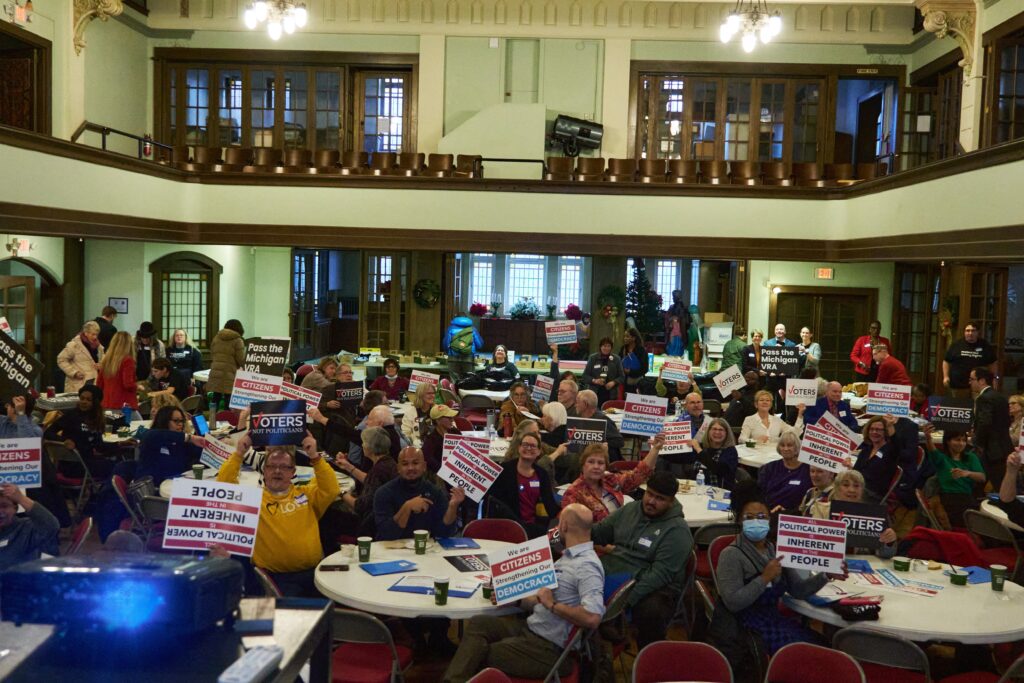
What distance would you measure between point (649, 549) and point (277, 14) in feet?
37.7

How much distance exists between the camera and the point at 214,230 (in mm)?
15672

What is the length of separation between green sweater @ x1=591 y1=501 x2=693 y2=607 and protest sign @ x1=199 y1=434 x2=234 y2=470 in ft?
10.7

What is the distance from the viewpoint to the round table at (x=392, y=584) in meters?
5.11

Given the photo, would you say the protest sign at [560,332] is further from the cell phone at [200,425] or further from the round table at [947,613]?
the round table at [947,613]

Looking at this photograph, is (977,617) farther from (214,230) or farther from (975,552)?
(214,230)

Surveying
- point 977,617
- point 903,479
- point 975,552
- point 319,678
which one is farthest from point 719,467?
point 319,678

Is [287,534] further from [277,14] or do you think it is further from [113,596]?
[277,14]

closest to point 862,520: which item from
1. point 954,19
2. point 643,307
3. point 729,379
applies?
point 729,379

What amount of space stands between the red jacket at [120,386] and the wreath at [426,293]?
790 cm

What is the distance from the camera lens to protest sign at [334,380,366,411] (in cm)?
997

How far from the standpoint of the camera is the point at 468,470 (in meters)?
6.52

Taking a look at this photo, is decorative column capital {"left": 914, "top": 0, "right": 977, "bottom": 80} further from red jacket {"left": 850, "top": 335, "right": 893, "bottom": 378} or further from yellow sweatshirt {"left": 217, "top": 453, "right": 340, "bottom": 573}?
yellow sweatshirt {"left": 217, "top": 453, "right": 340, "bottom": 573}

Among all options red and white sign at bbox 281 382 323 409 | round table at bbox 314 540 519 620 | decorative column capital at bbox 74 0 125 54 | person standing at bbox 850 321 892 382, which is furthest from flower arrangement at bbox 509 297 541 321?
round table at bbox 314 540 519 620

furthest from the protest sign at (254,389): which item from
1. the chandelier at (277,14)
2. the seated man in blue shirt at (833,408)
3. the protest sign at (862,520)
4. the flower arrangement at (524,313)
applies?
the flower arrangement at (524,313)
